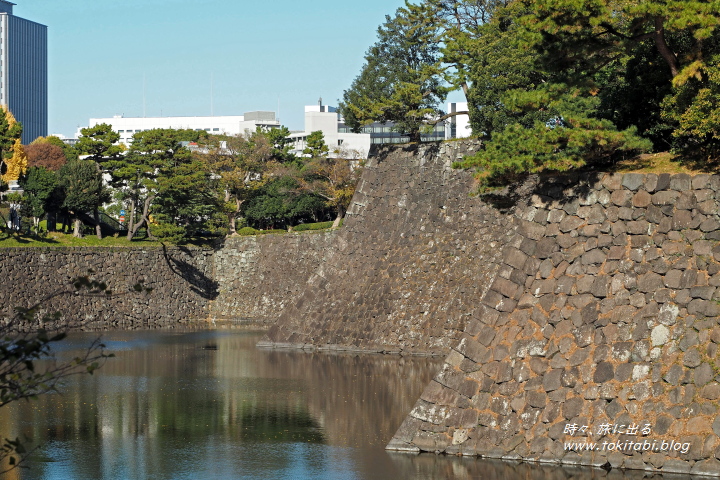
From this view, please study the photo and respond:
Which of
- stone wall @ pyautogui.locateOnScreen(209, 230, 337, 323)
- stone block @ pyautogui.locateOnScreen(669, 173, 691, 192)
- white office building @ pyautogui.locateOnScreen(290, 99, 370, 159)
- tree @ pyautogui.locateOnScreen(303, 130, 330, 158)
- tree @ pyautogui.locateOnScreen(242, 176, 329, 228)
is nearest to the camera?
stone block @ pyautogui.locateOnScreen(669, 173, 691, 192)

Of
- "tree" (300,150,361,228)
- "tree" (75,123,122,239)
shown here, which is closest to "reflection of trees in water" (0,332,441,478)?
"tree" (75,123,122,239)

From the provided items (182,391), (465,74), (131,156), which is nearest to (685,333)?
(182,391)

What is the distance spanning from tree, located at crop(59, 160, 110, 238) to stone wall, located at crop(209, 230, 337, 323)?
541 centimetres

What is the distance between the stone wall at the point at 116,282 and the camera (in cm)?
3056

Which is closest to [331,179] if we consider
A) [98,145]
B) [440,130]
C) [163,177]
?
[163,177]

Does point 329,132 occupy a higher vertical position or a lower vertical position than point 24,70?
lower

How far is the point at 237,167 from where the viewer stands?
4312 centimetres

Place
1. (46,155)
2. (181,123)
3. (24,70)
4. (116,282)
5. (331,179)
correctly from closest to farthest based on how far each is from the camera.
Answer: (116,282)
(331,179)
(46,155)
(181,123)
(24,70)

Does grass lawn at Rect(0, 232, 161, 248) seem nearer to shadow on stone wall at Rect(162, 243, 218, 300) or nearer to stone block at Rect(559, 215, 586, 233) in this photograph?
shadow on stone wall at Rect(162, 243, 218, 300)

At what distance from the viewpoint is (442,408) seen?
12.4 metres

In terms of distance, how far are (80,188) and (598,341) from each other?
2864 centimetres

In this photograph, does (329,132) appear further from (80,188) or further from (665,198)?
(665,198)

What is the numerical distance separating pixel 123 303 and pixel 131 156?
723cm

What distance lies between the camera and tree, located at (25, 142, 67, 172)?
57.3 m
